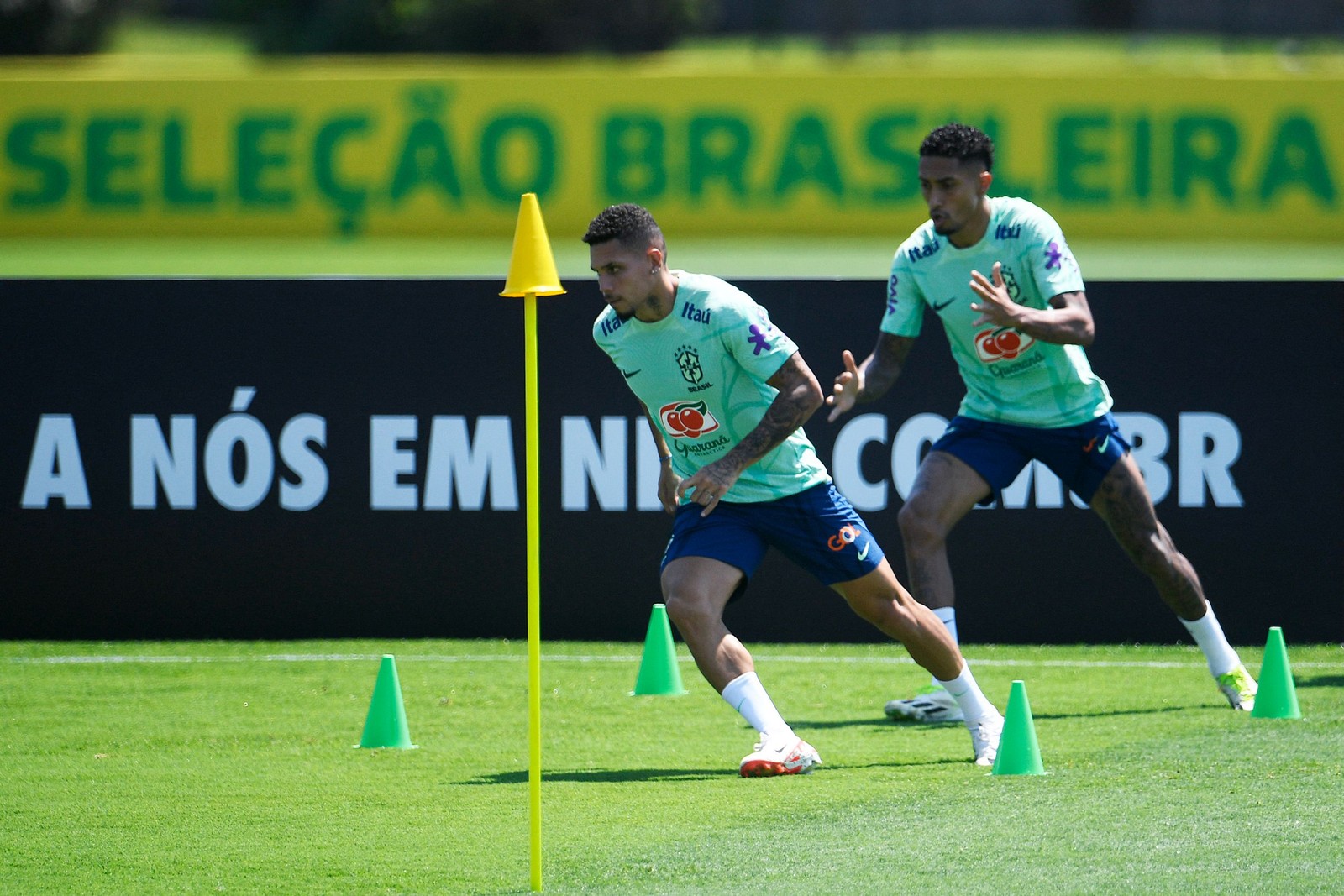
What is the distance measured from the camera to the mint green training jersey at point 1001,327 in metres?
7.54

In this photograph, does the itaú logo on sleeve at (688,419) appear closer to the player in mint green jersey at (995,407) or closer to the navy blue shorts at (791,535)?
the navy blue shorts at (791,535)

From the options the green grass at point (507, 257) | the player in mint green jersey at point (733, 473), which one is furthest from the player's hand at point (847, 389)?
the green grass at point (507, 257)

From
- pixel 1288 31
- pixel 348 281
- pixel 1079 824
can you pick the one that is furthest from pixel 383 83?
pixel 1288 31

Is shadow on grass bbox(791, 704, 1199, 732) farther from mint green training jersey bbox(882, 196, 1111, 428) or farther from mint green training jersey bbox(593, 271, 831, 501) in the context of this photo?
mint green training jersey bbox(593, 271, 831, 501)

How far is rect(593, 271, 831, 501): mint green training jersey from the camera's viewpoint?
6.45 m

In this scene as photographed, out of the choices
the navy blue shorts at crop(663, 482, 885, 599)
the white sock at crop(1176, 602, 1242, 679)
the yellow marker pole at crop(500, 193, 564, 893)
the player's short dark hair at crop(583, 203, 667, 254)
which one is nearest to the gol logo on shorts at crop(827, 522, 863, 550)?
the navy blue shorts at crop(663, 482, 885, 599)

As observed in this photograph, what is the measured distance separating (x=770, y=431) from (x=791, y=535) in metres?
0.44

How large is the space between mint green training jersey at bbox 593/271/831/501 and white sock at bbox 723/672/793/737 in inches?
24.5

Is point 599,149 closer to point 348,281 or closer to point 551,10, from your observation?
point 348,281

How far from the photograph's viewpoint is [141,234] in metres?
22.8

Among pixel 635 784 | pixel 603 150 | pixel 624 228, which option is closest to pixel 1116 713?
pixel 635 784

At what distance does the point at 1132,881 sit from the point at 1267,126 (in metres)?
18.6

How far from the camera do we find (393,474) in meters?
9.63

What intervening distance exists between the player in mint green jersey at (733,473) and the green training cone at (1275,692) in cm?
131
